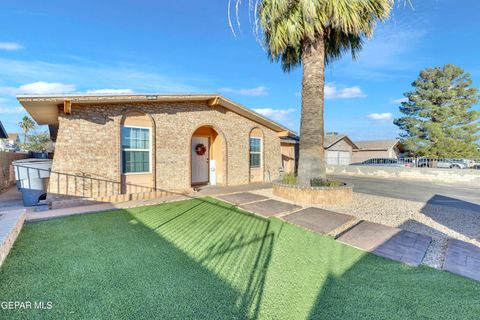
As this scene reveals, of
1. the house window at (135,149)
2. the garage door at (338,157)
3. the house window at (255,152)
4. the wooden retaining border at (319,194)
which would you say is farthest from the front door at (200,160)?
the garage door at (338,157)

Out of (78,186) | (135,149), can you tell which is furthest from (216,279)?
(135,149)

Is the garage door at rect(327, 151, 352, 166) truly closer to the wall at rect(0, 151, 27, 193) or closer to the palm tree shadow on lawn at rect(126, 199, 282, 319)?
the palm tree shadow on lawn at rect(126, 199, 282, 319)

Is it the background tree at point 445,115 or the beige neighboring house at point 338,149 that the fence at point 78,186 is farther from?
the background tree at point 445,115

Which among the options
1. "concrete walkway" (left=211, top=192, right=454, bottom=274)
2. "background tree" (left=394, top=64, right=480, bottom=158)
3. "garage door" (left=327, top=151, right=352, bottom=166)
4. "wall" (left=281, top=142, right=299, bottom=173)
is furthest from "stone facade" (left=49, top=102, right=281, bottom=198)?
"background tree" (left=394, top=64, right=480, bottom=158)

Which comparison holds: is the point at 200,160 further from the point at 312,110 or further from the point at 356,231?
the point at 356,231

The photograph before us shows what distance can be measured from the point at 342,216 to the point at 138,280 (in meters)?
5.22

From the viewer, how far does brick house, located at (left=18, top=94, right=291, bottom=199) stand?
274 inches

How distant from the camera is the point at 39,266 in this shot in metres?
3.44

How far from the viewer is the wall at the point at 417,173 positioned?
587 inches

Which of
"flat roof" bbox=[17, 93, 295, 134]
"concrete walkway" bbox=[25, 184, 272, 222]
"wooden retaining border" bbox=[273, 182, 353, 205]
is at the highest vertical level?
"flat roof" bbox=[17, 93, 295, 134]

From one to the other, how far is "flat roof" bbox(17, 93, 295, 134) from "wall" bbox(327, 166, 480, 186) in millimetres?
11722

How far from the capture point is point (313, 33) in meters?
7.61

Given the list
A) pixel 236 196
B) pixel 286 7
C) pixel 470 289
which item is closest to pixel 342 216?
pixel 470 289

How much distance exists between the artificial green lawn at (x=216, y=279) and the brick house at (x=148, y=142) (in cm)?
277
